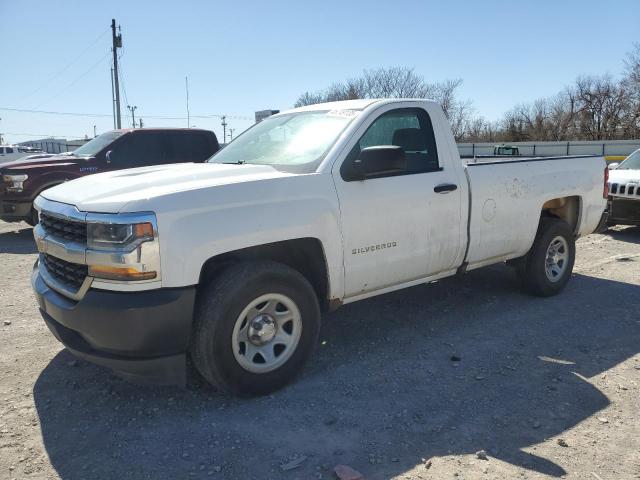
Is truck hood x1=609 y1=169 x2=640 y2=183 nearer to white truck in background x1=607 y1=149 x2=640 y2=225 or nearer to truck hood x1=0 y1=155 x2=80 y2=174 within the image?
white truck in background x1=607 y1=149 x2=640 y2=225

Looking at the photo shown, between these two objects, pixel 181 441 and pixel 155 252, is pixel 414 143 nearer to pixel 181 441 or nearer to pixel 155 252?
pixel 155 252

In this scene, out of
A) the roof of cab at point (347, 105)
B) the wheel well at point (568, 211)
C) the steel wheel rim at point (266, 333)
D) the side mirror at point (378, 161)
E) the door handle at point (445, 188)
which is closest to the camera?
the steel wheel rim at point (266, 333)

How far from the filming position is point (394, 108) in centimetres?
434

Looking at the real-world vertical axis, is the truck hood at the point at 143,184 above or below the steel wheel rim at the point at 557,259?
above

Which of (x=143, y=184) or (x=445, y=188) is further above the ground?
(x=143, y=184)

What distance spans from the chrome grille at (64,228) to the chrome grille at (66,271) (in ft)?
0.53

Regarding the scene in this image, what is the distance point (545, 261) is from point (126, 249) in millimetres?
4368

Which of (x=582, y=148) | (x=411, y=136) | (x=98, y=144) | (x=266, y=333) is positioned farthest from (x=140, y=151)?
(x=582, y=148)

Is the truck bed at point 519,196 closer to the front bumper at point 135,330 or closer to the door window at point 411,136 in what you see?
the door window at point 411,136

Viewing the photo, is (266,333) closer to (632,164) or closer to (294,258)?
(294,258)

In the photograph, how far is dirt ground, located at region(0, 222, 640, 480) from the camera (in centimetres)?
286

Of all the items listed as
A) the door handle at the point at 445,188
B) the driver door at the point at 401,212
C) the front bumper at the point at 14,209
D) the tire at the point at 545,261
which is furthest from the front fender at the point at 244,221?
the front bumper at the point at 14,209

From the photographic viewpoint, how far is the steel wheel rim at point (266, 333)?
3430mm

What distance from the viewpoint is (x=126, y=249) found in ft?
9.69
